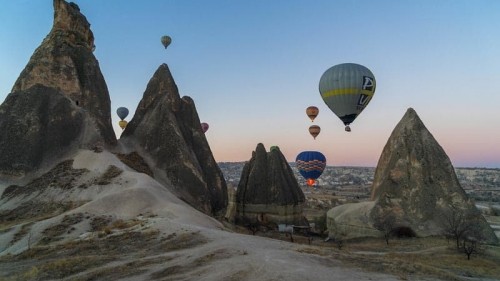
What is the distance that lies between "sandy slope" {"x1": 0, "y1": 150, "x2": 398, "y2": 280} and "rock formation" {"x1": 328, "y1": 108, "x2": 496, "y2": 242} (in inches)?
766

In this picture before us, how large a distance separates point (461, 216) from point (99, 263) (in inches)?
1245

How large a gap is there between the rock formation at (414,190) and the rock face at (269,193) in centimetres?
563

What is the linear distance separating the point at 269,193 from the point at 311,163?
48.4ft

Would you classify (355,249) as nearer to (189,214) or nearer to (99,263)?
(189,214)

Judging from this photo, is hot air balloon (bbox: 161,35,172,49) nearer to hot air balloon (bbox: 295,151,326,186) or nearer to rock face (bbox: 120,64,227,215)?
rock face (bbox: 120,64,227,215)

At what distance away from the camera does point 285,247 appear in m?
17.2

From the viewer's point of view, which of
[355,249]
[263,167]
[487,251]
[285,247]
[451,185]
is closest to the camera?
[285,247]

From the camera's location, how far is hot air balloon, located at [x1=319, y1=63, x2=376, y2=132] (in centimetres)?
3725

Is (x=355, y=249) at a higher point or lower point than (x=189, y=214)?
lower

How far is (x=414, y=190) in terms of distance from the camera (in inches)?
1464

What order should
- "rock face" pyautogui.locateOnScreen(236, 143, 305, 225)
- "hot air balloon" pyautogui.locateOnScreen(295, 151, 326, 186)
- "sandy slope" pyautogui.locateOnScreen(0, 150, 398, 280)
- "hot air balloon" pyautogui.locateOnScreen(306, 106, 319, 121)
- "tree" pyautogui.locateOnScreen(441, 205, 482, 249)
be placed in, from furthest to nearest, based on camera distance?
"hot air balloon" pyautogui.locateOnScreen(295, 151, 326, 186) < "hot air balloon" pyautogui.locateOnScreen(306, 106, 319, 121) < "rock face" pyautogui.locateOnScreen(236, 143, 305, 225) < "tree" pyautogui.locateOnScreen(441, 205, 482, 249) < "sandy slope" pyautogui.locateOnScreen(0, 150, 398, 280)

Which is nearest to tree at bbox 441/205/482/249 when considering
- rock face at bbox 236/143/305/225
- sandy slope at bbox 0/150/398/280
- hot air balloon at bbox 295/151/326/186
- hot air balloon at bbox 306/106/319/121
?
rock face at bbox 236/143/305/225

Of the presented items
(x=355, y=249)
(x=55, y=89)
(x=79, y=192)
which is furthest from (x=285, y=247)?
(x=55, y=89)

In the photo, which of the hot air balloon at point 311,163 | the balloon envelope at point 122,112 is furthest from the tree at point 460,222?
the balloon envelope at point 122,112
